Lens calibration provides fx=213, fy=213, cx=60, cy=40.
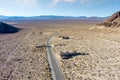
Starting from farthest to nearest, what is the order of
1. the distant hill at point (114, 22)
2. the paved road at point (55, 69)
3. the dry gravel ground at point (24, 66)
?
the distant hill at point (114, 22) < the dry gravel ground at point (24, 66) < the paved road at point (55, 69)

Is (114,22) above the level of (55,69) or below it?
above

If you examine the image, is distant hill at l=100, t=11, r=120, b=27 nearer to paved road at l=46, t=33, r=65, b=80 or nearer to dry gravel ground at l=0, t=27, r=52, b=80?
dry gravel ground at l=0, t=27, r=52, b=80

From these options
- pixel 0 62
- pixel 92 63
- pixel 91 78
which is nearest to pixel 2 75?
pixel 0 62

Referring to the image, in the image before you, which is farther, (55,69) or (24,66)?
(24,66)

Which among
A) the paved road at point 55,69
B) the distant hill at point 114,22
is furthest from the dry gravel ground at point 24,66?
the distant hill at point 114,22

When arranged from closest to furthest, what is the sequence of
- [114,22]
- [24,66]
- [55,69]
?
[55,69] → [24,66] → [114,22]

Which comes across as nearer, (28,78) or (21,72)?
(28,78)

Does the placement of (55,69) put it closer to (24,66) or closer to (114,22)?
(24,66)

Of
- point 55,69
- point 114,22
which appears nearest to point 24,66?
point 55,69

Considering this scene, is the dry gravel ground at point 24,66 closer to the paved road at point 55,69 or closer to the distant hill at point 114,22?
the paved road at point 55,69

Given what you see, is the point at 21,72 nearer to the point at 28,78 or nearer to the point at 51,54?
the point at 28,78

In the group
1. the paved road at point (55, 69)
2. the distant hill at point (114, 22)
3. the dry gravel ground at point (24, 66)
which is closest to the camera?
the paved road at point (55, 69)
